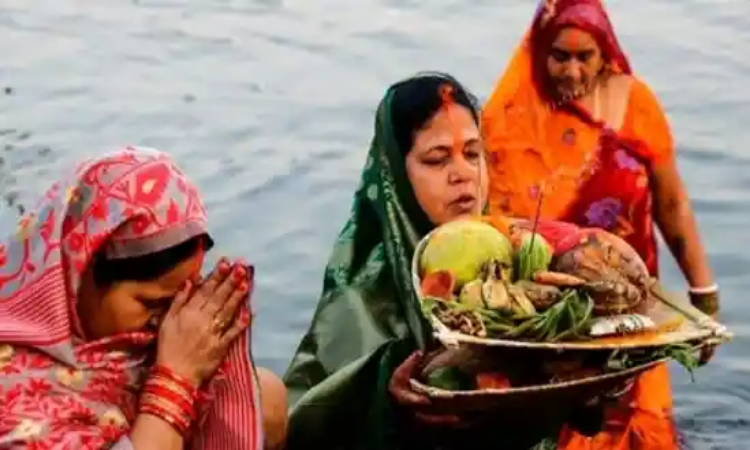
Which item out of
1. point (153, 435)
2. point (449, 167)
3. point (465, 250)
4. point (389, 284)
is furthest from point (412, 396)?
point (153, 435)

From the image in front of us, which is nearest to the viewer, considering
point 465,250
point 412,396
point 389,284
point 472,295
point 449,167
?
point 472,295

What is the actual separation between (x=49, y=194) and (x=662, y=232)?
2.76 meters

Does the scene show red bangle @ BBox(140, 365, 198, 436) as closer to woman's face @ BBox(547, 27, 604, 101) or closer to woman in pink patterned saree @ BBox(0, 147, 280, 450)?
woman in pink patterned saree @ BBox(0, 147, 280, 450)

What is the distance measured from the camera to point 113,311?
336cm

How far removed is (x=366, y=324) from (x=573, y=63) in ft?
5.17

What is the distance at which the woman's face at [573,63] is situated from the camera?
17.9 ft

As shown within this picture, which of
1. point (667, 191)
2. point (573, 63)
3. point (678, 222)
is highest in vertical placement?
point (573, 63)

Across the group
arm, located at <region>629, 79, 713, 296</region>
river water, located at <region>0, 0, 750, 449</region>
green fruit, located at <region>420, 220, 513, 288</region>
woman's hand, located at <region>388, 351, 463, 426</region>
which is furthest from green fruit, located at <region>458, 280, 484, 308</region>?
river water, located at <region>0, 0, 750, 449</region>

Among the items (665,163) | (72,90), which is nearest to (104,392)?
(665,163)

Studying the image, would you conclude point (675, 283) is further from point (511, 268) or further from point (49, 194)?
point (49, 194)

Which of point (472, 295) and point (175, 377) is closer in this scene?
point (175, 377)

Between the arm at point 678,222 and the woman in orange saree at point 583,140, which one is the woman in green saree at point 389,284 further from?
the arm at point 678,222

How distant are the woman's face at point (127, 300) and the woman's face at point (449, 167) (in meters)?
0.97

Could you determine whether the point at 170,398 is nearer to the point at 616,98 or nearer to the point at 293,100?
the point at 616,98
